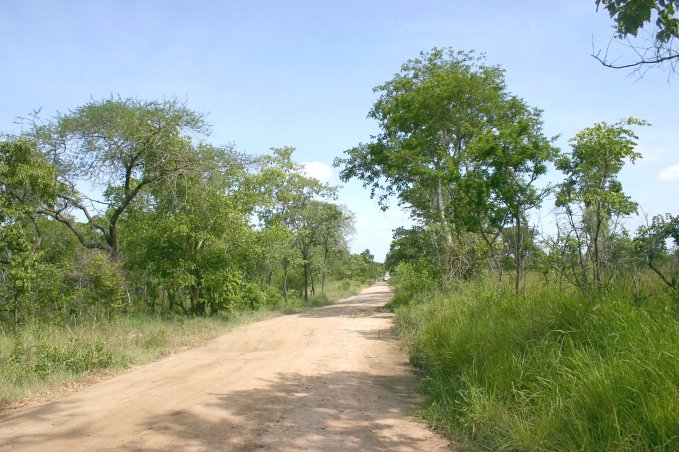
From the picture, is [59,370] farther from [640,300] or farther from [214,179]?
[214,179]

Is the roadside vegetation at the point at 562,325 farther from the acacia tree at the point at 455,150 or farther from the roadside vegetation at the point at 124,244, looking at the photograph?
the roadside vegetation at the point at 124,244

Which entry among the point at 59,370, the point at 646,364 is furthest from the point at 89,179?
the point at 646,364

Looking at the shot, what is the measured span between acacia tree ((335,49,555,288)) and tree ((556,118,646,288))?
1.09m

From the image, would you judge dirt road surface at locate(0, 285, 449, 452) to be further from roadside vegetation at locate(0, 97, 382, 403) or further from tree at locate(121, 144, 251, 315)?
tree at locate(121, 144, 251, 315)

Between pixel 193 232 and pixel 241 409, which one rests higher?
pixel 193 232

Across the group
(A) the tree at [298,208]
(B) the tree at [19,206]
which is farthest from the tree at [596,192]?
(A) the tree at [298,208]

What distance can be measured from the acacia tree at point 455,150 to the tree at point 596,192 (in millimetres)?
1089

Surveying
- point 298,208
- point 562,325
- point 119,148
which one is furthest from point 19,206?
point 298,208

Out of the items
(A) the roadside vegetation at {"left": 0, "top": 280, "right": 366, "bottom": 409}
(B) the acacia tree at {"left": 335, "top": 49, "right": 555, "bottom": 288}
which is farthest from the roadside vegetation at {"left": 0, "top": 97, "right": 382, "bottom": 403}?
(B) the acacia tree at {"left": 335, "top": 49, "right": 555, "bottom": 288}

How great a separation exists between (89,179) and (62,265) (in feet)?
13.0

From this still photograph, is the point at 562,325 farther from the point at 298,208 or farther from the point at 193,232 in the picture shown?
the point at 298,208

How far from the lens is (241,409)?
641cm

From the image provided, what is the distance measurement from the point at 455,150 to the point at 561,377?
58.6 feet

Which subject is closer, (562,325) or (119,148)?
(562,325)
